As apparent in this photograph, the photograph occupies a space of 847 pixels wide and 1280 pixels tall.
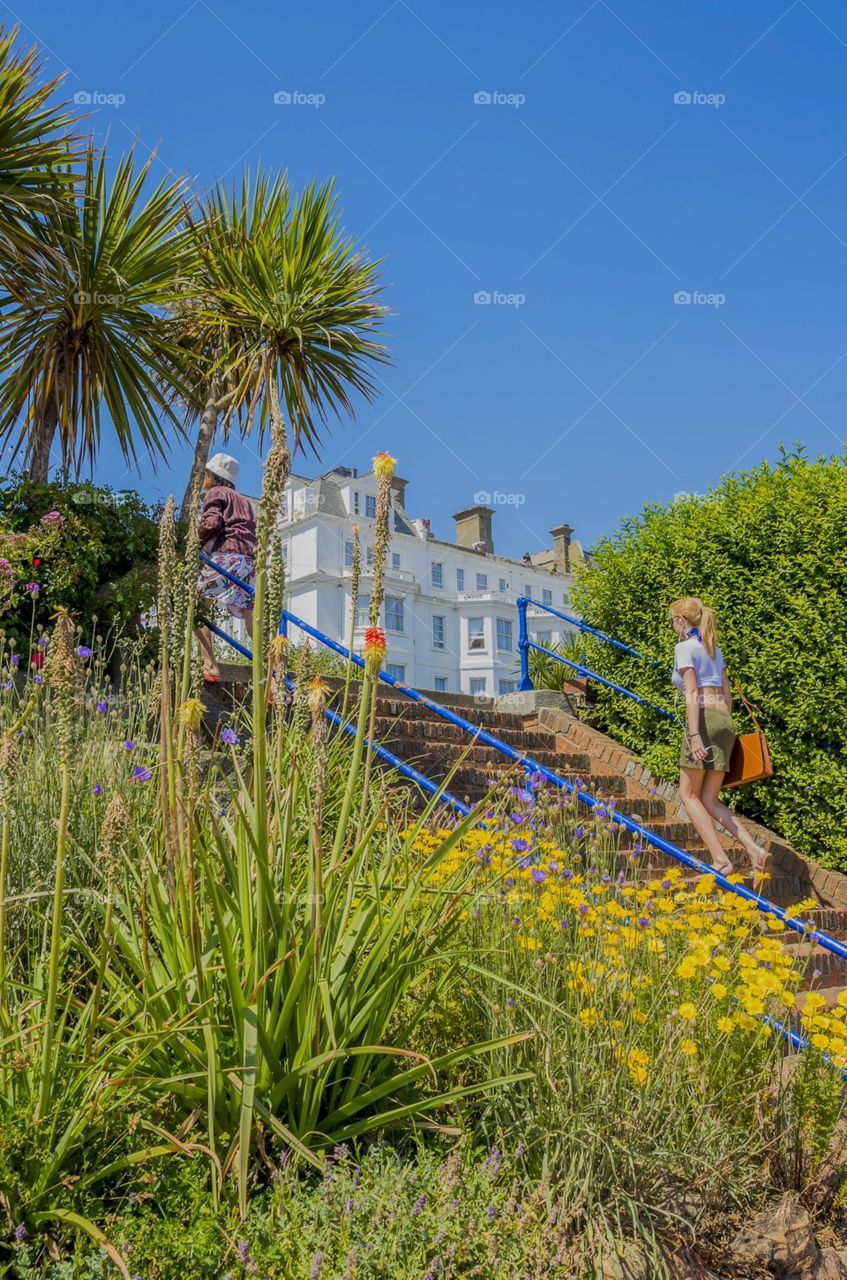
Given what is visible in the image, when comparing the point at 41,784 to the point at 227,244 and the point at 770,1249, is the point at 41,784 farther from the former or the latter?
the point at 227,244

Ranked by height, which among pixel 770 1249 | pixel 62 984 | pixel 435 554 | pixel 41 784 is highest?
pixel 435 554

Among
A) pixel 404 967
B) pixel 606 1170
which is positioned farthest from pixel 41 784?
pixel 606 1170

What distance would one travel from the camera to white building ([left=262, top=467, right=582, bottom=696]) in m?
37.2

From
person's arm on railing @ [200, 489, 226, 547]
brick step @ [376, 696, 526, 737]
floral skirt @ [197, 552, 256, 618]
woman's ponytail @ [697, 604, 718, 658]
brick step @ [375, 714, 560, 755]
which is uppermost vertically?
person's arm on railing @ [200, 489, 226, 547]

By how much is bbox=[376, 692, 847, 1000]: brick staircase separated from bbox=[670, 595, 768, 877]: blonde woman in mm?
443

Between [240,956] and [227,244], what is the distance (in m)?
10.5

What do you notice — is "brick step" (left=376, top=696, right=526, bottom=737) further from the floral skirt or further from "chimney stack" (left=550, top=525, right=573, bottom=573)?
"chimney stack" (left=550, top=525, right=573, bottom=573)

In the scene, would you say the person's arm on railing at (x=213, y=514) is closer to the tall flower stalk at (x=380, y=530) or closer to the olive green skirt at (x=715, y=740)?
the olive green skirt at (x=715, y=740)

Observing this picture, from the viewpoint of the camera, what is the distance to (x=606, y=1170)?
2.43 m

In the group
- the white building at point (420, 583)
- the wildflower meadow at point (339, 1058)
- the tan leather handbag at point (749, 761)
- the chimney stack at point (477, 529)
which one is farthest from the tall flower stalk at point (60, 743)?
the chimney stack at point (477, 529)

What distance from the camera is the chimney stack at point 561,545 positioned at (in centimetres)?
4641

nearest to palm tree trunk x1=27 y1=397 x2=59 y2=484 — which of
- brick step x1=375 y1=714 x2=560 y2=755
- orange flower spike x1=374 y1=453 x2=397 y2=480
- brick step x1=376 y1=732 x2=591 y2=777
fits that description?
brick step x1=375 y1=714 x2=560 y2=755

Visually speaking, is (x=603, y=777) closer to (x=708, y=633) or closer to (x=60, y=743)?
(x=708, y=633)

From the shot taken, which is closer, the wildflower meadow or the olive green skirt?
the wildflower meadow
